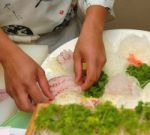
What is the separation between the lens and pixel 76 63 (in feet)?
2.90

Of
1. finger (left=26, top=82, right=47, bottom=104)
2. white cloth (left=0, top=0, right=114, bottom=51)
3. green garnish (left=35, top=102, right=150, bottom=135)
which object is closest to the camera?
green garnish (left=35, top=102, right=150, bottom=135)

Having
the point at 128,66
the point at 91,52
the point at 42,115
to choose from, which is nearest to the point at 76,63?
the point at 91,52

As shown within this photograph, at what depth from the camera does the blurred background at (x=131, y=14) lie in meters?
1.71

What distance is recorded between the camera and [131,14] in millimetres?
1740

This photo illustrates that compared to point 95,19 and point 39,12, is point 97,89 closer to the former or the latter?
point 95,19

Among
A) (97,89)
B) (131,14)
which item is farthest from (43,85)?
(131,14)

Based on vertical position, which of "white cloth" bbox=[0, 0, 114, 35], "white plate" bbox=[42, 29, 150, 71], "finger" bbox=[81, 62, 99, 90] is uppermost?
"white cloth" bbox=[0, 0, 114, 35]

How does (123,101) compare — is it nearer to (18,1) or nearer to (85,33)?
(85,33)

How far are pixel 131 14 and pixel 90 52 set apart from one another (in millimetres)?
923

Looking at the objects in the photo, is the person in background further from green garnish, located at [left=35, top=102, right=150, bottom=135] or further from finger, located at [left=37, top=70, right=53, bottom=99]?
green garnish, located at [left=35, top=102, right=150, bottom=135]

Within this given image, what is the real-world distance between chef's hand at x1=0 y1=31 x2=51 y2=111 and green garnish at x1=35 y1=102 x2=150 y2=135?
6.7 inches

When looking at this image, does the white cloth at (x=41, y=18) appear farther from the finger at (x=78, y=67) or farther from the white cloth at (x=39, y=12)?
the finger at (x=78, y=67)

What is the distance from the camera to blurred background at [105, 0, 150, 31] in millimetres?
1715

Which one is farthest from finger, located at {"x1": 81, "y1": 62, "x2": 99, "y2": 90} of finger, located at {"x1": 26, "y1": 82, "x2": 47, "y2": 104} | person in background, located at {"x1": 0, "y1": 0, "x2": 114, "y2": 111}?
finger, located at {"x1": 26, "y1": 82, "x2": 47, "y2": 104}
